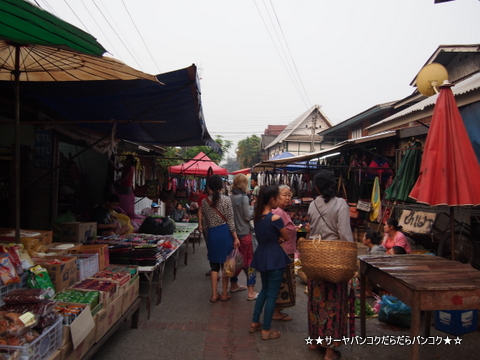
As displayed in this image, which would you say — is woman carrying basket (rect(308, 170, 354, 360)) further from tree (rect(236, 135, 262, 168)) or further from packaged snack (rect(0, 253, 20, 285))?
tree (rect(236, 135, 262, 168))

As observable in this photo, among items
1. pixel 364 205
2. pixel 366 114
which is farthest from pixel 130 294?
pixel 366 114

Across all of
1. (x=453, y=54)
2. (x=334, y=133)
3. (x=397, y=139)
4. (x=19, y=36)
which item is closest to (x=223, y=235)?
(x=19, y=36)

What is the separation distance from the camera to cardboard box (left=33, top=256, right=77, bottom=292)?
10.6 feet

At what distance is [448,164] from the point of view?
11.4ft

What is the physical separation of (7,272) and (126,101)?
3.04 meters

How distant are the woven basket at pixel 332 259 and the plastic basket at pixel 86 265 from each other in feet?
8.08

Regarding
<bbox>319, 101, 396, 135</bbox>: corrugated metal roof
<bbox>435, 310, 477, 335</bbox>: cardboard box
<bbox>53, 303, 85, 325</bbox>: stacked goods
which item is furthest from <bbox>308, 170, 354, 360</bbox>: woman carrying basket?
<bbox>319, 101, 396, 135</bbox>: corrugated metal roof

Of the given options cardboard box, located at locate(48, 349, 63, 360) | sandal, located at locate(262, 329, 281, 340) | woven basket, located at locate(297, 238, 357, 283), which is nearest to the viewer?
cardboard box, located at locate(48, 349, 63, 360)

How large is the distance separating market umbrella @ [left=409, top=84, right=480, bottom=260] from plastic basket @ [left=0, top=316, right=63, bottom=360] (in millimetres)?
3520

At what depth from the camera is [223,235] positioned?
5289 mm

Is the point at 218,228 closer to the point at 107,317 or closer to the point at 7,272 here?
the point at 107,317

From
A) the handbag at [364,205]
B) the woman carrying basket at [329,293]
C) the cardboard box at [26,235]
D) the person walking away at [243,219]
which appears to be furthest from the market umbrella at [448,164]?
the handbag at [364,205]

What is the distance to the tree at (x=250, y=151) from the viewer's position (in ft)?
167

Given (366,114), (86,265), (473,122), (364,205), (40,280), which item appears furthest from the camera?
(366,114)
